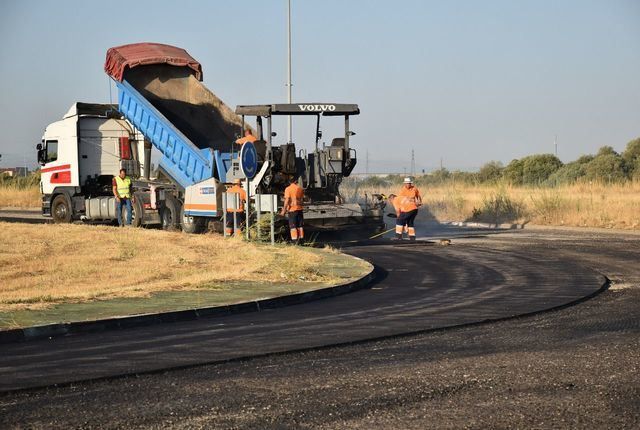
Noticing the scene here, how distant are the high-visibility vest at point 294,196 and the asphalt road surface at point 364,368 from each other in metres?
7.42

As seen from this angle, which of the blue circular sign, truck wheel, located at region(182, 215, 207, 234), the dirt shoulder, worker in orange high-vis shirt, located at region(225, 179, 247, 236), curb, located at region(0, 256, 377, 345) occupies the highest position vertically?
the blue circular sign

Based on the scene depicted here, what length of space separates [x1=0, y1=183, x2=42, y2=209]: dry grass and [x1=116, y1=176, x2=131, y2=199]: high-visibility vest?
20.9m

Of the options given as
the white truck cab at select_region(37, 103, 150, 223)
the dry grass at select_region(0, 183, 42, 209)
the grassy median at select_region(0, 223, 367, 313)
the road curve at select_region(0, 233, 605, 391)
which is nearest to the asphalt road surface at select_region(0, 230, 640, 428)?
the road curve at select_region(0, 233, 605, 391)

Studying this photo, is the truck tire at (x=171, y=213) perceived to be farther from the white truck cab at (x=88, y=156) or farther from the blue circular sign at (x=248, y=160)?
the blue circular sign at (x=248, y=160)

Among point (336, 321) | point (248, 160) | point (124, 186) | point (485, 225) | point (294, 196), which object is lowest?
point (336, 321)

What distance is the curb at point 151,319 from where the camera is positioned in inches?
383

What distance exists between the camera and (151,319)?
35.1ft

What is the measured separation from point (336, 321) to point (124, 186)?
15639mm

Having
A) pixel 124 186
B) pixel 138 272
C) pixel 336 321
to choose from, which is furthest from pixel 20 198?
pixel 336 321

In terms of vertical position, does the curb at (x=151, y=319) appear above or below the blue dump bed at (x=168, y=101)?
below

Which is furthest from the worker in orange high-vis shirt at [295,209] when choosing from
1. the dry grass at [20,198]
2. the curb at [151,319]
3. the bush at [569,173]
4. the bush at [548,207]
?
the bush at [569,173]

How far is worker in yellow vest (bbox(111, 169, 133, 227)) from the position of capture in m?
25.0

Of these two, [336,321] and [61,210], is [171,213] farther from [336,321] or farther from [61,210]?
[336,321]

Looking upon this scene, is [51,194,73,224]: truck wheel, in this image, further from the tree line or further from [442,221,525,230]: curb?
the tree line
